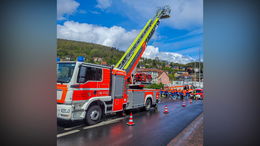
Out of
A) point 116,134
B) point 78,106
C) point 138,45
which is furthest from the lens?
point 138,45

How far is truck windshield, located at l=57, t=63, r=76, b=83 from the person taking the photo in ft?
21.9

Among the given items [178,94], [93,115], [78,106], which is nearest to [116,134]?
[93,115]

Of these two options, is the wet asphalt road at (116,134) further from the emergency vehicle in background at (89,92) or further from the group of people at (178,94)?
the group of people at (178,94)

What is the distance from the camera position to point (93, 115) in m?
7.12

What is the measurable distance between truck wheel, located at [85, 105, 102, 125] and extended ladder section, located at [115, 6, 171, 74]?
363 centimetres

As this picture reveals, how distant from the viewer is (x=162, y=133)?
21.0 feet

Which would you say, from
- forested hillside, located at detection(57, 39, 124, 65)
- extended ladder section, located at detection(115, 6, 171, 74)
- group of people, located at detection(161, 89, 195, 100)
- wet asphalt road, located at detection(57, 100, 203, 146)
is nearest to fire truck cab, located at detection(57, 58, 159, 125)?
wet asphalt road, located at detection(57, 100, 203, 146)

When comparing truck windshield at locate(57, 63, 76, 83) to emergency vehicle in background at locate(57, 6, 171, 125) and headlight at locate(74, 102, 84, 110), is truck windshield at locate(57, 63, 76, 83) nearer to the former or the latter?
emergency vehicle in background at locate(57, 6, 171, 125)

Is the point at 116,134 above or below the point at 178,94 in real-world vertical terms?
above

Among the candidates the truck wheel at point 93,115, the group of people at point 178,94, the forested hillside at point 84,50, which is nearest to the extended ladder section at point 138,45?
the truck wheel at point 93,115

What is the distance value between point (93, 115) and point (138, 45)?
5.69 metres

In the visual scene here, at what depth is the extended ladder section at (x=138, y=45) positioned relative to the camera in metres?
10.7

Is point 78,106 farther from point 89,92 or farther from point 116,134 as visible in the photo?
point 116,134
